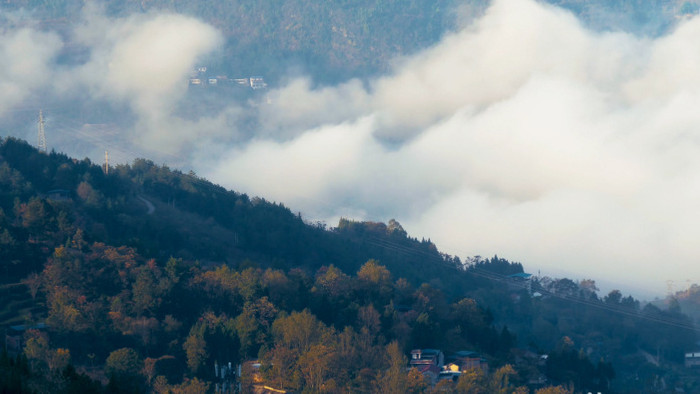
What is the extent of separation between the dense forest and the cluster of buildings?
0.82m

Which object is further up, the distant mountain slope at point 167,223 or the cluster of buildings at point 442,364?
the distant mountain slope at point 167,223

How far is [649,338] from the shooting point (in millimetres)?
97812

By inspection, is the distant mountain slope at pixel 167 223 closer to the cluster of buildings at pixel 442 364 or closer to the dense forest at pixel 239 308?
the dense forest at pixel 239 308

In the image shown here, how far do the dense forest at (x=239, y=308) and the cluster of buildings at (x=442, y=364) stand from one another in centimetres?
82

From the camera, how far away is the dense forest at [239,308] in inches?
2359

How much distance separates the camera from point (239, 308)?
68.6 metres

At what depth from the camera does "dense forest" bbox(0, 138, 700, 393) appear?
59.9m

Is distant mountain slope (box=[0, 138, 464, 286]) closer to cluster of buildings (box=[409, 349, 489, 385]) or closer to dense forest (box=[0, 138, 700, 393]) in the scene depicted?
dense forest (box=[0, 138, 700, 393])

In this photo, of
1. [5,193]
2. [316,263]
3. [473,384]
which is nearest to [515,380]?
[473,384]

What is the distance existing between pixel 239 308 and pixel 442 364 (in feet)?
39.8

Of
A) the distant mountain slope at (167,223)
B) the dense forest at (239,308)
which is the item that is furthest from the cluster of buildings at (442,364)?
the distant mountain slope at (167,223)

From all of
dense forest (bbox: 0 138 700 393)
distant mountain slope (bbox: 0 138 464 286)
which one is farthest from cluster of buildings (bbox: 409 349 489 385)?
distant mountain slope (bbox: 0 138 464 286)

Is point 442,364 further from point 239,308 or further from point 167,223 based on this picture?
point 167,223

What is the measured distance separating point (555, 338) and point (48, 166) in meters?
40.5
